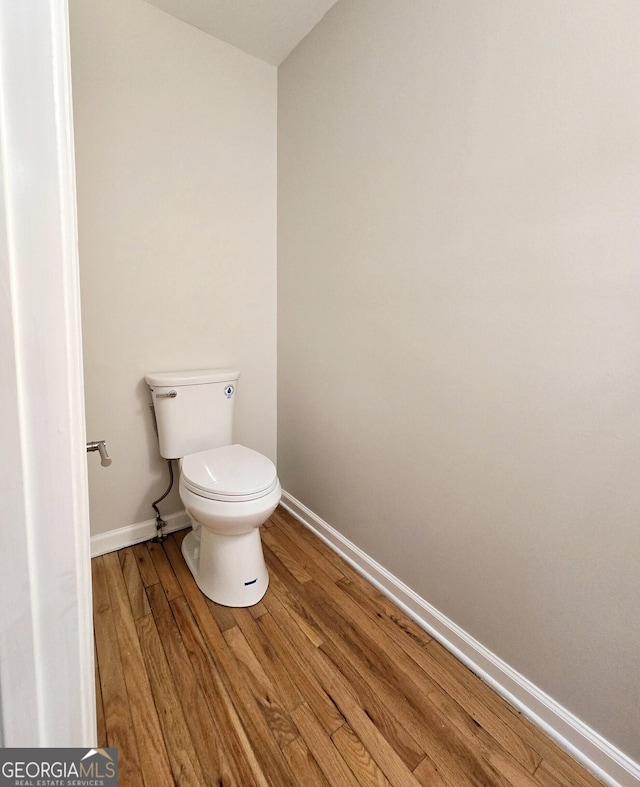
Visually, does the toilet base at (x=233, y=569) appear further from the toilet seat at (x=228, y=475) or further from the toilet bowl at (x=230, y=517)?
the toilet seat at (x=228, y=475)

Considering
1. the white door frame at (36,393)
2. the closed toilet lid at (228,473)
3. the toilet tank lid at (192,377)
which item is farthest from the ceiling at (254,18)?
the closed toilet lid at (228,473)

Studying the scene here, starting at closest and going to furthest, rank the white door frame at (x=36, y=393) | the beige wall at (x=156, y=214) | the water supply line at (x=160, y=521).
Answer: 1. the white door frame at (x=36, y=393)
2. the beige wall at (x=156, y=214)
3. the water supply line at (x=160, y=521)

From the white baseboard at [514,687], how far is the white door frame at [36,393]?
120cm

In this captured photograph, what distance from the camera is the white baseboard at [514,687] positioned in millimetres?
907

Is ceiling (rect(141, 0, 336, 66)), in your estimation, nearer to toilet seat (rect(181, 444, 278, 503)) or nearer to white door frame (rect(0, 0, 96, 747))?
white door frame (rect(0, 0, 96, 747))

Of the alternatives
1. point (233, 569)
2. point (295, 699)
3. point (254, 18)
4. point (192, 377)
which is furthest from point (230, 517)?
point (254, 18)

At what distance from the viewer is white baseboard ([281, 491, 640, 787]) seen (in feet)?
2.98

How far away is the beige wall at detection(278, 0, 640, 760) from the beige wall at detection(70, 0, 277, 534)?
0.42 m

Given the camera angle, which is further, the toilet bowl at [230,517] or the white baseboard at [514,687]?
the toilet bowl at [230,517]

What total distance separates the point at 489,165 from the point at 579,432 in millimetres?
774

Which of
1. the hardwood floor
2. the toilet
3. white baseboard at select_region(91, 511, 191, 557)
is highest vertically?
the toilet

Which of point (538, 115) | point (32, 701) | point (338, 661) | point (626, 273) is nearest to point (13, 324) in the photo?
point (32, 701)

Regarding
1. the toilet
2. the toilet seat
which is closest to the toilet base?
the toilet

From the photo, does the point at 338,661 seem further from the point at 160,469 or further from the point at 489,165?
the point at 489,165
